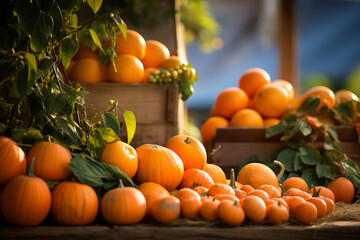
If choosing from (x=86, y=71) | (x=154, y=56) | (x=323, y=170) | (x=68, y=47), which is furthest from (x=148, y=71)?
(x=323, y=170)

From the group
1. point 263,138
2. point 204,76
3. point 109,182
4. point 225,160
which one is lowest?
point 109,182

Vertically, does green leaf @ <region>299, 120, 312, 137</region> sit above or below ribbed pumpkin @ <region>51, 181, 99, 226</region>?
above

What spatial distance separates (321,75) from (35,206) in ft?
21.8

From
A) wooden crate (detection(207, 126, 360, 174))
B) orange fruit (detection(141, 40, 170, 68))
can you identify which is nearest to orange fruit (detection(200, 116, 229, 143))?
wooden crate (detection(207, 126, 360, 174))

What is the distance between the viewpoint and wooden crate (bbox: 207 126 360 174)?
2055 millimetres

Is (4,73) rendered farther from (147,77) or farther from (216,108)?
(216,108)

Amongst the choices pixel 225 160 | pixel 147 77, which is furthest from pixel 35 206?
pixel 225 160

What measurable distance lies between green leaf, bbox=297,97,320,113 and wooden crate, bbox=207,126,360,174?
6.9 inches

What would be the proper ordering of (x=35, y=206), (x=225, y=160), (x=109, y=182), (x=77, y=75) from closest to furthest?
(x=35, y=206) < (x=109, y=182) < (x=77, y=75) < (x=225, y=160)

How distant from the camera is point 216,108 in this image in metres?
2.43

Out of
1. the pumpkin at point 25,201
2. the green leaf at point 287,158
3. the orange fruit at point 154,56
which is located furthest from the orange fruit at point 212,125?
the pumpkin at point 25,201

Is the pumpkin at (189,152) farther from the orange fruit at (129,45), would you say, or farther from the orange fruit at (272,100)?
the orange fruit at (272,100)

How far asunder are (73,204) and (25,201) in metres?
0.13

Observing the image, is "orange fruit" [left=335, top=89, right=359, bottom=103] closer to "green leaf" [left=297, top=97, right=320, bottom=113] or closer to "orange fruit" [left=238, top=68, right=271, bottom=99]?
"green leaf" [left=297, top=97, right=320, bottom=113]
